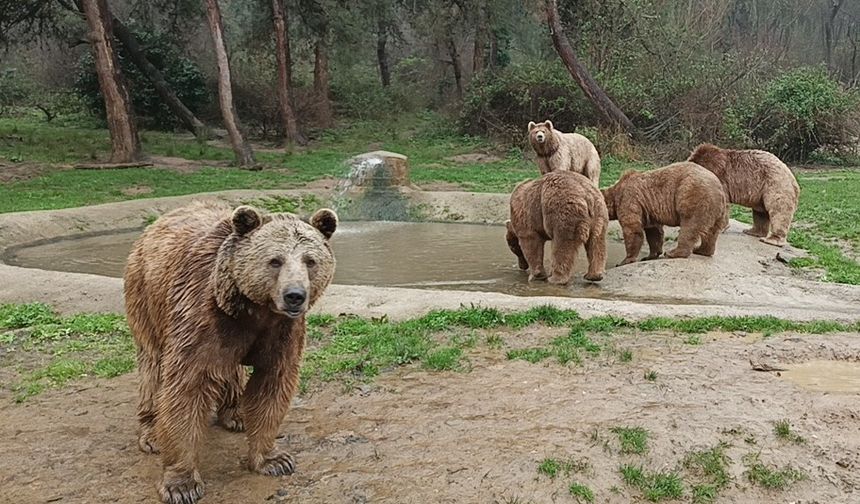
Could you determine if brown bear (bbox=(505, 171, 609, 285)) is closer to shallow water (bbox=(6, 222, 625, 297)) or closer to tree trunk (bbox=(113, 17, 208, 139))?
shallow water (bbox=(6, 222, 625, 297))

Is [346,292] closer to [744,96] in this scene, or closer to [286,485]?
[286,485]

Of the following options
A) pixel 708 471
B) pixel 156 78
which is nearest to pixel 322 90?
pixel 156 78

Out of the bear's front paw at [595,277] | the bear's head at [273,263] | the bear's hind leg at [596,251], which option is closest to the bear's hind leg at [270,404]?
the bear's head at [273,263]

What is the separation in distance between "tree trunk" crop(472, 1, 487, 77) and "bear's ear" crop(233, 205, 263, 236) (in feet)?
86.4

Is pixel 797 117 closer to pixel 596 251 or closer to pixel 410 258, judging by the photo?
pixel 596 251

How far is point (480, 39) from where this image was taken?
100 feet

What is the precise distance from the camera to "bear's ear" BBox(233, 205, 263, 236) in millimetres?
3803

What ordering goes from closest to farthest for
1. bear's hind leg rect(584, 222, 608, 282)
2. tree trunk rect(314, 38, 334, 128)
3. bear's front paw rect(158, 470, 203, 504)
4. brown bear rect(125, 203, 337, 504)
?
1. brown bear rect(125, 203, 337, 504)
2. bear's front paw rect(158, 470, 203, 504)
3. bear's hind leg rect(584, 222, 608, 282)
4. tree trunk rect(314, 38, 334, 128)

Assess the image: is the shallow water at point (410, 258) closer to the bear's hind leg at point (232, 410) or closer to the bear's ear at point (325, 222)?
the bear's hind leg at point (232, 410)

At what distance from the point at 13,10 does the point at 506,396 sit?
23.8 meters

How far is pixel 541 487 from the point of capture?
412 cm

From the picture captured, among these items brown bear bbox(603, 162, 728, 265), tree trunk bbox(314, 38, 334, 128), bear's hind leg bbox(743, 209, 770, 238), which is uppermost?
tree trunk bbox(314, 38, 334, 128)

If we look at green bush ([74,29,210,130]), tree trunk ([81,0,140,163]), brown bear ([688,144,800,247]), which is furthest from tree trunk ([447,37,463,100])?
brown bear ([688,144,800,247])

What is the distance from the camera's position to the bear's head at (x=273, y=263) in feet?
11.8
